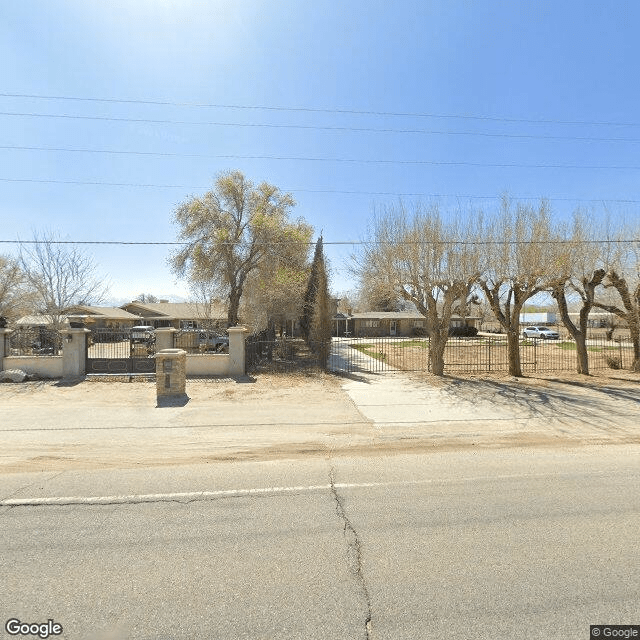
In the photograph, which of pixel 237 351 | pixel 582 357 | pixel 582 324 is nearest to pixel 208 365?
pixel 237 351

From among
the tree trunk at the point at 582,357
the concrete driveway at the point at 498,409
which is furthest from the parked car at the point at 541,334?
the concrete driveway at the point at 498,409

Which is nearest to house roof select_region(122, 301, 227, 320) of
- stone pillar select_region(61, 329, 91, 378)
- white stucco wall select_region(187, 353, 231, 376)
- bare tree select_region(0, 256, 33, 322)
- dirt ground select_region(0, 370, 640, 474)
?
bare tree select_region(0, 256, 33, 322)

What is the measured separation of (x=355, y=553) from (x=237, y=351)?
10.8 meters

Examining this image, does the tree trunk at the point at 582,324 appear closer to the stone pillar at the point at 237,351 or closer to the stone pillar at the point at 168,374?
the stone pillar at the point at 237,351

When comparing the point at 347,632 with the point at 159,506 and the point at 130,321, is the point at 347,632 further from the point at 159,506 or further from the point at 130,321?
the point at 130,321

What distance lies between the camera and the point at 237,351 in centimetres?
1334

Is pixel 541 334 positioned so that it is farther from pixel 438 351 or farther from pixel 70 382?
pixel 70 382

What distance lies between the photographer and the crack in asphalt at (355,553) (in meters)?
2.40

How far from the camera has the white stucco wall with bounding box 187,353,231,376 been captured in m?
13.0

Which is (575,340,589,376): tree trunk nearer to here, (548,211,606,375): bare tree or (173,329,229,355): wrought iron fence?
(548,211,606,375): bare tree

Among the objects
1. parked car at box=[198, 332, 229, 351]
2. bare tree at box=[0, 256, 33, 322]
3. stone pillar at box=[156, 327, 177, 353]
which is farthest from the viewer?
bare tree at box=[0, 256, 33, 322]

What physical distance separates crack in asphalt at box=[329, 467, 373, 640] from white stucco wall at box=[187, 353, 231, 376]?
9.58 metres

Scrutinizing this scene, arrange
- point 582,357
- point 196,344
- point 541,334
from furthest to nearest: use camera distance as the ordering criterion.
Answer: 1. point 541,334
2. point 196,344
3. point 582,357

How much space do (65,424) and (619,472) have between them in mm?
9757
